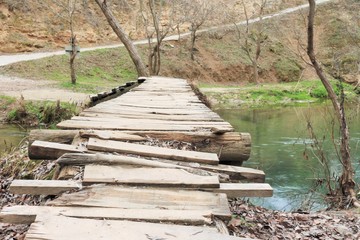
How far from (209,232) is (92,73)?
22.5 metres

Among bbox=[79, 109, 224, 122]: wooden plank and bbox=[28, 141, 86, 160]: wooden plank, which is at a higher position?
bbox=[79, 109, 224, 122]: wooden plank

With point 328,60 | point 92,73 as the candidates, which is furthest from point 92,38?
point 328,60

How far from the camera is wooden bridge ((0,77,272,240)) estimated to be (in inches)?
89.3

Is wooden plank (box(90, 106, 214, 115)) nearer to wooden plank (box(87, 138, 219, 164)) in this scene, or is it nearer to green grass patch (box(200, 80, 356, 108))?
wooden plank (box(87, 138, 219, 164))

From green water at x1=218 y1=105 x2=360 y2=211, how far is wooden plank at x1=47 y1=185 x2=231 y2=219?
191 inches

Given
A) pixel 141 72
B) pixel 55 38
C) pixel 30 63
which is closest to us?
pixel 141 72

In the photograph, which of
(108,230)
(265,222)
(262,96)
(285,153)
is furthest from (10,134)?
(262,96)

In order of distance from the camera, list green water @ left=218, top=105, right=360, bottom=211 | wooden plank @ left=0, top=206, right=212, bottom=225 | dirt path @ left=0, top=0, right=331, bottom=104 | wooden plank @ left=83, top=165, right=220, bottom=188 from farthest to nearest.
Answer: dirt path @ left=0, top=0, right=331, bottom=104 → green water @ left=218, top=105, right=360, bottom=211 → wooden plank @ left=83, top=165, right=220, bottom=188 → wooden plank @ left=0, top=206, right=212, bottom=225

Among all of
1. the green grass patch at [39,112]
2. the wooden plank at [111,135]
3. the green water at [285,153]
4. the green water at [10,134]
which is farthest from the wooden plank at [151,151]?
the green grass patch at [39,112]

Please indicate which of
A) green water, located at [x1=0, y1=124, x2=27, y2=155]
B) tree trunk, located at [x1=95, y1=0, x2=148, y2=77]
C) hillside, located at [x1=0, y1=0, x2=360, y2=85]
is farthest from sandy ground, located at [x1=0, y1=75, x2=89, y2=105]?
green water, located at [x1=0, y1=124, x2=27, y2=155]

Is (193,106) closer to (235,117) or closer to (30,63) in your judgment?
(235,117)

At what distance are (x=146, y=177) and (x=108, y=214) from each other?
2.13 ft

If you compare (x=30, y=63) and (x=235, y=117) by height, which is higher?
(x=30, y=63)

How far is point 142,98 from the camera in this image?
7.43 meters
